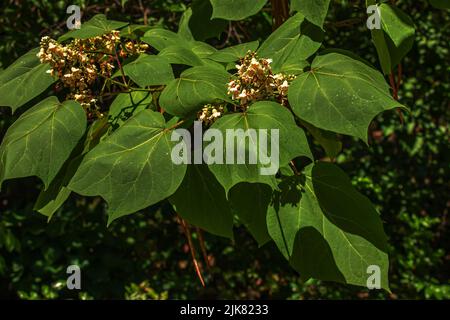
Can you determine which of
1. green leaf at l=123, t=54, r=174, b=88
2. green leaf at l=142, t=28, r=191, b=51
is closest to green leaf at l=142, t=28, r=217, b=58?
green leaf at l=142, t=28, r=191, b=51

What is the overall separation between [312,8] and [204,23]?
51 centimetres

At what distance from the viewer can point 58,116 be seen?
49.9 inches

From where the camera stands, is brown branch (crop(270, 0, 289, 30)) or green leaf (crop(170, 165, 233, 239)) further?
brown branch (crop(270, 0, 289, 30))

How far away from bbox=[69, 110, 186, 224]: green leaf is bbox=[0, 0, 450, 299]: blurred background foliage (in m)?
2.46

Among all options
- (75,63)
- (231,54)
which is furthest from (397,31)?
(75,63)

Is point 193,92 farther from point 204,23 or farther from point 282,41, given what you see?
point 204,23

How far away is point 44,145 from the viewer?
125cm

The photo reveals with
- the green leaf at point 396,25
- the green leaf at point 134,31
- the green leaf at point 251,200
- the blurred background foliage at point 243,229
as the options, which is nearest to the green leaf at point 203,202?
the green leaf at point 251,200

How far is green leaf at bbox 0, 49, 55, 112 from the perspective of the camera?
1.38 meters

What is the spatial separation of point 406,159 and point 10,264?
252cm

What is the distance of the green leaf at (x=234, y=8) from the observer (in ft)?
4.51

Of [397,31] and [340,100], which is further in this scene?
[397,31]

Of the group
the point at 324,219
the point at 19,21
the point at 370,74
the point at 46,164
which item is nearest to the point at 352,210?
the point at 324,219

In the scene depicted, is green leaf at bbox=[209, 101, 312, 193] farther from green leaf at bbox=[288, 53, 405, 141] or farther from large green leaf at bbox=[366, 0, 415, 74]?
large green leaf at bbox=[366, 0, 415, 74]
